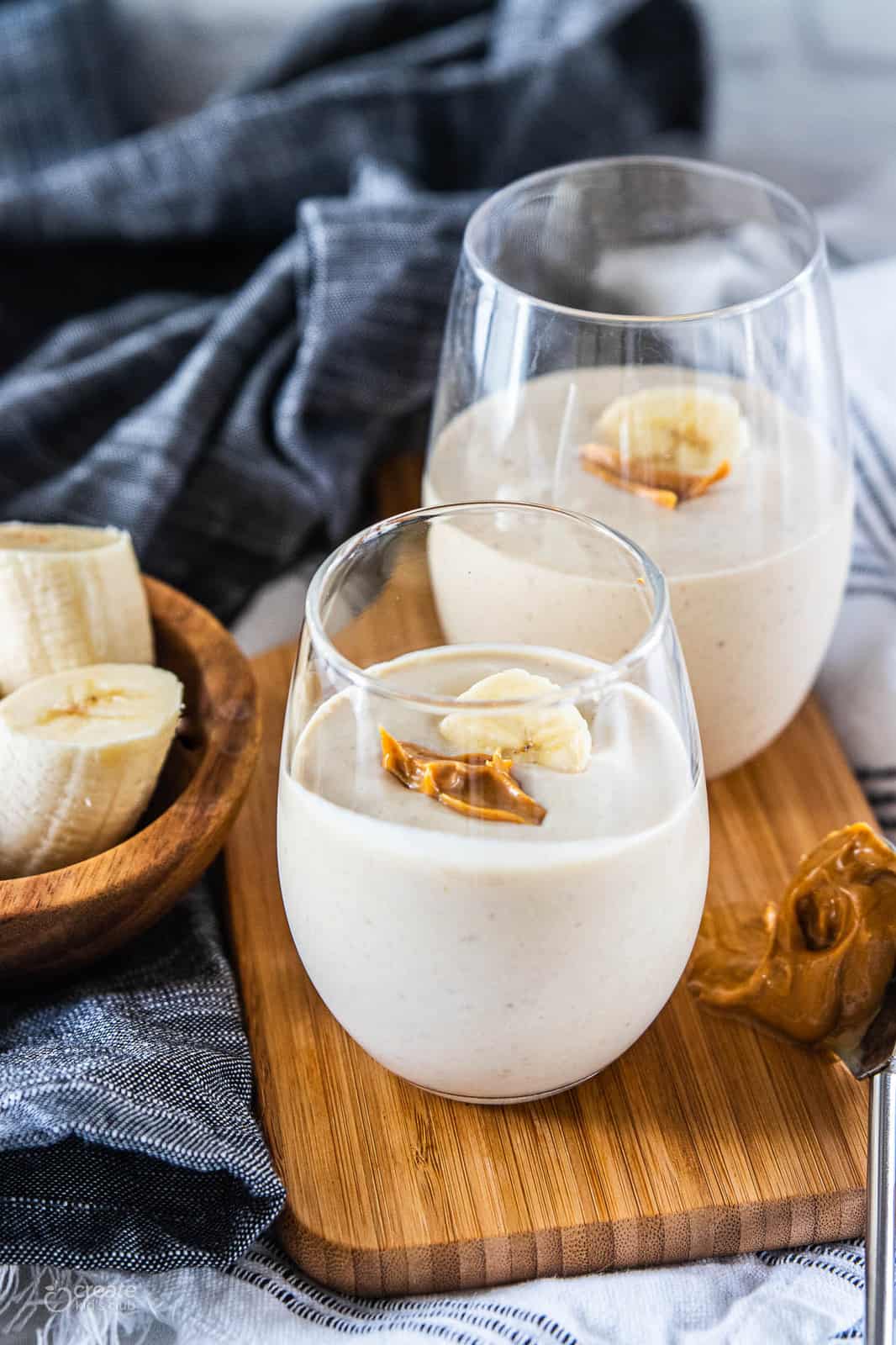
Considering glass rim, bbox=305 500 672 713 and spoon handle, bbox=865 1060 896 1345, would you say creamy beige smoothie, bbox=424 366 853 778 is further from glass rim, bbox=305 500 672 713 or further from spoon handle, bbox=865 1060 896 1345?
spoon handle, bbox=865 1060 896 1345

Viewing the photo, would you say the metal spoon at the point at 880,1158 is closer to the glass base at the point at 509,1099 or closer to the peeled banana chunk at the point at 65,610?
the glass base at the point at 509,1099

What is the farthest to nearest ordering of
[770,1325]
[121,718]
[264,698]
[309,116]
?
[309,116] < [264,698] < [121,718] < [770,1325]

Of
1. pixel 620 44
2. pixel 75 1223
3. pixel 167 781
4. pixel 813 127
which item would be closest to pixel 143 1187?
pixel 75 1223

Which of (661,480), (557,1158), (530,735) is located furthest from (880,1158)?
(661,480)

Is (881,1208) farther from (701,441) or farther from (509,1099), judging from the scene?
(701,441)

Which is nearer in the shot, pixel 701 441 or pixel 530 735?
pixel 530 735

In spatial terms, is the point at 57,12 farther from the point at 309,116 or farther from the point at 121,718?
the point at 121,718

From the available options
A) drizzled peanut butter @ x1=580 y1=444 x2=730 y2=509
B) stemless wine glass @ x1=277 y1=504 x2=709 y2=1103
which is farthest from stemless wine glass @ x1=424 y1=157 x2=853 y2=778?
stemless wine glass @ x1=277 y1=504 x2=709 y2=1103
